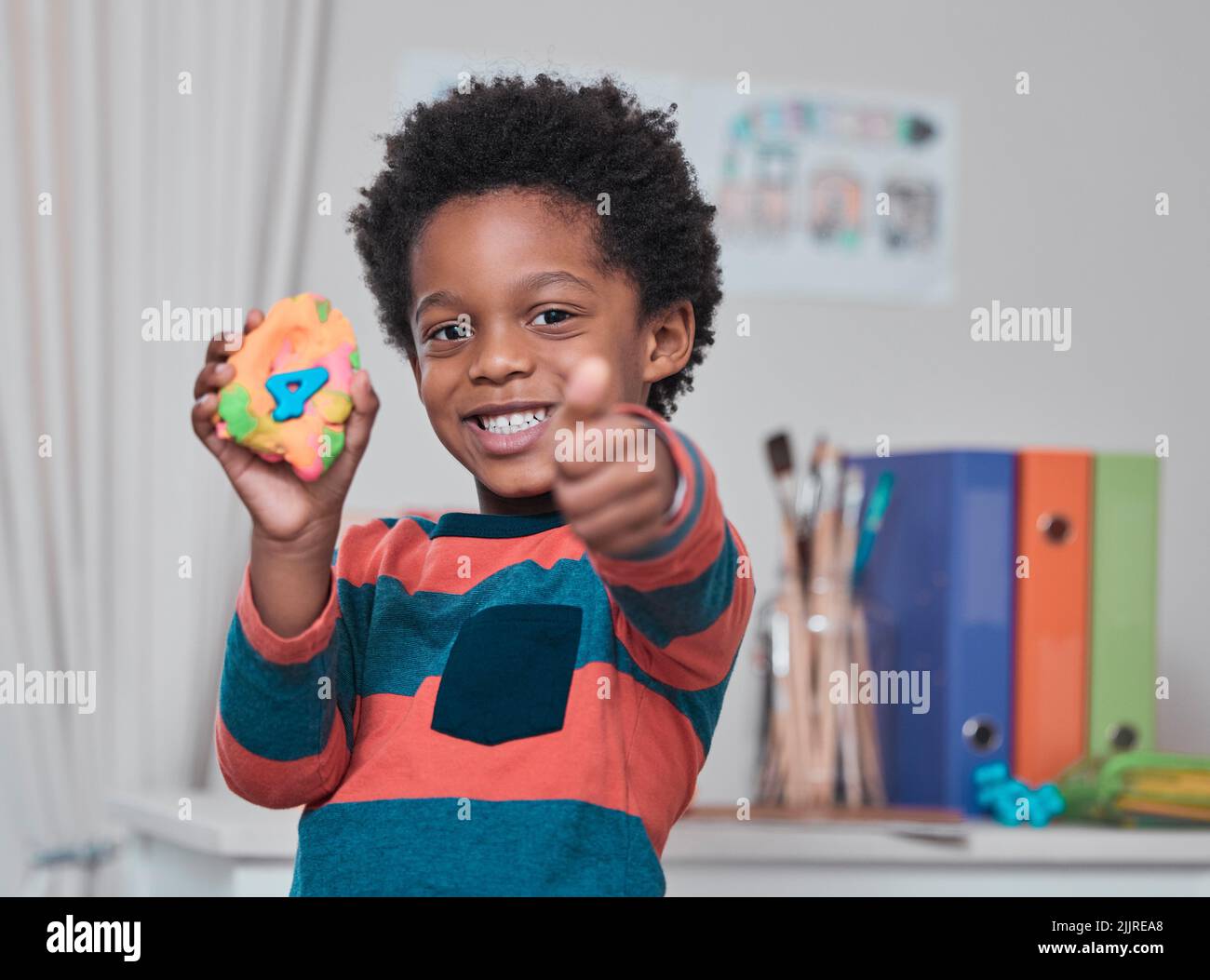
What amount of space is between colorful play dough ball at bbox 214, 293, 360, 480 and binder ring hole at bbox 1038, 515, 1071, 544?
2.55 feet

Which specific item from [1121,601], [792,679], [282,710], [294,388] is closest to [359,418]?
[294,388]

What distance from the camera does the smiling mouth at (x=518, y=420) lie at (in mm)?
713

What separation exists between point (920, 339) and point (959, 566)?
15.5 inches

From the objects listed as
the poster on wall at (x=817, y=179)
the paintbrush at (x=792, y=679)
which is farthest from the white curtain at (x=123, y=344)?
the paintbrush at (x=792, y=679)

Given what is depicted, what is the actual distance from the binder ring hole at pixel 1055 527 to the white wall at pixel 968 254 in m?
0.30

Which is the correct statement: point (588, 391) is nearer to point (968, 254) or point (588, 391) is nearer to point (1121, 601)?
point (1121, 601)

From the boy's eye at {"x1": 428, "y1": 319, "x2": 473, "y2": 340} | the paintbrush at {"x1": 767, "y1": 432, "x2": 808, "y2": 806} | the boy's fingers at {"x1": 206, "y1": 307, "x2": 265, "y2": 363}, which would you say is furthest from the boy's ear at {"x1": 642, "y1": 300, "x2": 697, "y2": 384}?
the paintbrush at {"x1": 767, "y1": 432, "x2": 808, "y2": 806}

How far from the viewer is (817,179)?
60.1 inches

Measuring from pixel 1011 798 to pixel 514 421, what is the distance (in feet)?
2.21

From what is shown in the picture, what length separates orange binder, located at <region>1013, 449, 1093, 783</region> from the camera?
1.25 meters

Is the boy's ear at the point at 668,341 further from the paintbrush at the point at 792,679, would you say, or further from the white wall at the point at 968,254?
the white wall at the point at 968,254

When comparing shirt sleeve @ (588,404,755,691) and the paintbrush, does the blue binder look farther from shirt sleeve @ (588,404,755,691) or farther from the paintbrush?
shirt sleeve @ (588,404,755,691)
